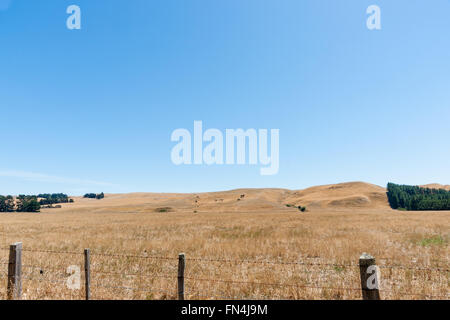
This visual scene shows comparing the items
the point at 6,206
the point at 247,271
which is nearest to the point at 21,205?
the point at 6,206

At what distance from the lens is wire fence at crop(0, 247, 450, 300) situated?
305 inches

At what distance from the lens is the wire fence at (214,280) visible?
7.75 metres

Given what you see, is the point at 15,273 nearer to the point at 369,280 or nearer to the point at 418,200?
the point at 369,280

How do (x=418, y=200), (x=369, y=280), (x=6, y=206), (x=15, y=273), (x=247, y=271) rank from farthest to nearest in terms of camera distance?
1. (x=6, y=206)
2. (x=418, y=200)
3. (x=247, y=271)
4. (x=15, y=273)
5. (x=369, y=280)

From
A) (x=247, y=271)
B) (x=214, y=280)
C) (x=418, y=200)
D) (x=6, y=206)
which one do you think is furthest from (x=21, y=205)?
(x=418, y=200)

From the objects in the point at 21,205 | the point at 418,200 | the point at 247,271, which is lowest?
the point at 21,205

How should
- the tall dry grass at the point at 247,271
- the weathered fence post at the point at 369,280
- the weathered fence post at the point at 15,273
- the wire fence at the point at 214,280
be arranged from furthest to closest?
the tall dry grass at the point at 247,271, the wire fence at the point at 214,280, the weathered fence post at the point at 15,273, the weathered fence post at the point at 369,280

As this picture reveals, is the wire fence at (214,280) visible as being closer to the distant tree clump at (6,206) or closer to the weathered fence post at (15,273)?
the weathered fence post at (15,273)

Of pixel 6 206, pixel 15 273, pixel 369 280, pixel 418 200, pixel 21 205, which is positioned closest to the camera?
pixel 369 280

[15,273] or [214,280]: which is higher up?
[15,273]

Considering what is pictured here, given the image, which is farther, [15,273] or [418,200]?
[418,200]

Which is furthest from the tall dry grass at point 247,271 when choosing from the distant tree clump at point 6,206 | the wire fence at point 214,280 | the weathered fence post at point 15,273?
the distant tree clump at point 6,206

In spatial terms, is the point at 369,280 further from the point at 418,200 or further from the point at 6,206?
the point at 6,206

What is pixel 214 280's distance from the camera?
29.7ft
